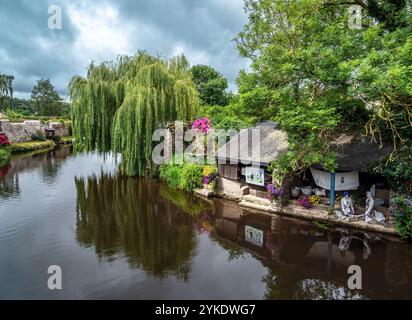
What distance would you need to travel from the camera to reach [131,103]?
563 inches

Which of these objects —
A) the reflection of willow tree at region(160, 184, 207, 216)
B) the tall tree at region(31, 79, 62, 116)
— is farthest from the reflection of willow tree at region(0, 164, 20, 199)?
the tall tree at region(31, 79, 62, 116)

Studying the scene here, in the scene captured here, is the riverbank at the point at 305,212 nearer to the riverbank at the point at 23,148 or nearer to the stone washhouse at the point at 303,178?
the stone washhouse at the point at 303,178

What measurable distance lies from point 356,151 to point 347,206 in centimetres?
206

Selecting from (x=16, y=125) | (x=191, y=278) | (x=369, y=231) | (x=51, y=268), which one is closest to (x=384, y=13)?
(x=369, y=231)

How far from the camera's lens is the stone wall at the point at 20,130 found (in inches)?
1052

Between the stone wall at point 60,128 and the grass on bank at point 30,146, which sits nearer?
the grass on bank at point 30,146

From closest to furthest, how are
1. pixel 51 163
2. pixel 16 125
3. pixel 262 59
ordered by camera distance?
pixel 262 59 < pixel 51 163 < pixel 16 125

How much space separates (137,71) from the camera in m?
15.9

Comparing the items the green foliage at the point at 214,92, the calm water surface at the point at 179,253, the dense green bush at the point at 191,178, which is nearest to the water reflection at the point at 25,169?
the calm water surface at the point at 179,253

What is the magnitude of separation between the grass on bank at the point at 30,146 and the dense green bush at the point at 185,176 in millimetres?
20500

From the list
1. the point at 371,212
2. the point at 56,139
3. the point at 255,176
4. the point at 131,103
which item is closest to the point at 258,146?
the point at 255,176

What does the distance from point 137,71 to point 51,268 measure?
12.4 metres

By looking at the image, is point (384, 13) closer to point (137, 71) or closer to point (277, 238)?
point (277, 238)

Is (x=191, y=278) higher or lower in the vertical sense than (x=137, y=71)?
lower
